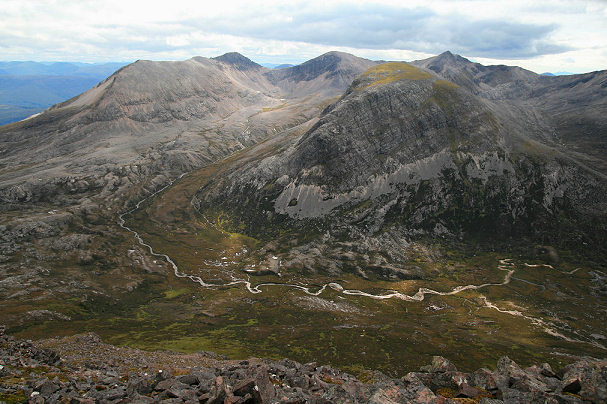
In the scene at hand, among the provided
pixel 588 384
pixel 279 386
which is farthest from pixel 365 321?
pixel 588 384

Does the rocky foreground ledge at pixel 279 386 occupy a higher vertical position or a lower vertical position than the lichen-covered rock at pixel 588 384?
lower

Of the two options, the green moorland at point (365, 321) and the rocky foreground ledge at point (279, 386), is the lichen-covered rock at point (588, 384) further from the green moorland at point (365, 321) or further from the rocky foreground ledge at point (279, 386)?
the green moorland at point (365, 321)

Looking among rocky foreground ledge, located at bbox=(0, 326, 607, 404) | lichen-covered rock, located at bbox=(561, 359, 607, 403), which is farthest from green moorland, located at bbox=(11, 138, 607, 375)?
lichen-covered rock, located at bbox=(561, 359, 607, 403)

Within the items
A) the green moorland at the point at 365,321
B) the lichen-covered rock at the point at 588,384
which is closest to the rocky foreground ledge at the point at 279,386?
the lichen-covered rock at the point at 588,384

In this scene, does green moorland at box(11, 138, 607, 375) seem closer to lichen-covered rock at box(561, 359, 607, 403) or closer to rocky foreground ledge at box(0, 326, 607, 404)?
rocky foreground ledge at box(0, 326, 607, 404)

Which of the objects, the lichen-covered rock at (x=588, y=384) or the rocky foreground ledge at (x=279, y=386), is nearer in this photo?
the lichen-covered rock at (x=588, y=384)

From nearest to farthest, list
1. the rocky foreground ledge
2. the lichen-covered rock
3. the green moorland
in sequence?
the lichen-covered rock
the rocky foreground ledge
the green moorland

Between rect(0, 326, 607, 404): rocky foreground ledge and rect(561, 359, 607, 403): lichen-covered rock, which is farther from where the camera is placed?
rect(0, 326, 607, 404): rocky foreground ledge

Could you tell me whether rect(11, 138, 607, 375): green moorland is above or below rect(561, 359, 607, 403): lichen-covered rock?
below

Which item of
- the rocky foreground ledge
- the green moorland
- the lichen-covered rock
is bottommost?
the green moorland

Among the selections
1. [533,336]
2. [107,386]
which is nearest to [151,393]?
[107,386]

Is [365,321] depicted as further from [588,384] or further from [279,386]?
[588,384]

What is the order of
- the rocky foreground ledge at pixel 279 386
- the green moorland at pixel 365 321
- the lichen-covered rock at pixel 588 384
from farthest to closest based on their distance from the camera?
the green moorland at pixel 365 321 < the rocky foreground ledge at pixel 279 386 < the lichen-covered rock at pixel 588 384
